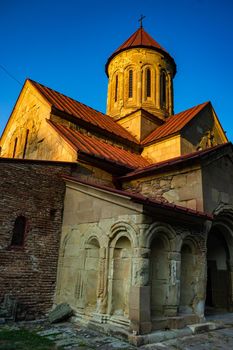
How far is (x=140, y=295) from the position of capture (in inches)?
213

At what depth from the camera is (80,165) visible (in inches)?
340

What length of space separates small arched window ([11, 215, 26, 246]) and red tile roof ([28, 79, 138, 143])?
195 inches

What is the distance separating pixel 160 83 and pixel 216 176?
9.54 meters

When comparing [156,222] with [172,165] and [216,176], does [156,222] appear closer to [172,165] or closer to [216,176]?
[172,165]

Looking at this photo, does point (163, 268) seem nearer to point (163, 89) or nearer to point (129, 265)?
point (129, 265)

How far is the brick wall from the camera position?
6.78 metres

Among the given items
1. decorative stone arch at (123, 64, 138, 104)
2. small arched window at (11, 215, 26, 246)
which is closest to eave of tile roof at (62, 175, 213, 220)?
small arched window at (11, 215, 26, 246)

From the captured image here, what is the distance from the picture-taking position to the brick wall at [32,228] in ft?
22.2

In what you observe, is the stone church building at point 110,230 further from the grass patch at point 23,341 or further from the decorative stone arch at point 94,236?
the grass patch at point 23,341

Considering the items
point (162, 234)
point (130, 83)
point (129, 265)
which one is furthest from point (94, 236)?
point (130, 83)

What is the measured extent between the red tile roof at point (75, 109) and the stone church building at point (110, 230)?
0.56 feet

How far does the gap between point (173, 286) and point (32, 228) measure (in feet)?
11.8

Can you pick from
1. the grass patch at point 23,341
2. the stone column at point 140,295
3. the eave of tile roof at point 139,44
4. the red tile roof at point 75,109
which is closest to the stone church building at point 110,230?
the stone column at point 140,295

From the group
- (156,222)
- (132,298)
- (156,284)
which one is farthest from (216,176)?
(132,298)
